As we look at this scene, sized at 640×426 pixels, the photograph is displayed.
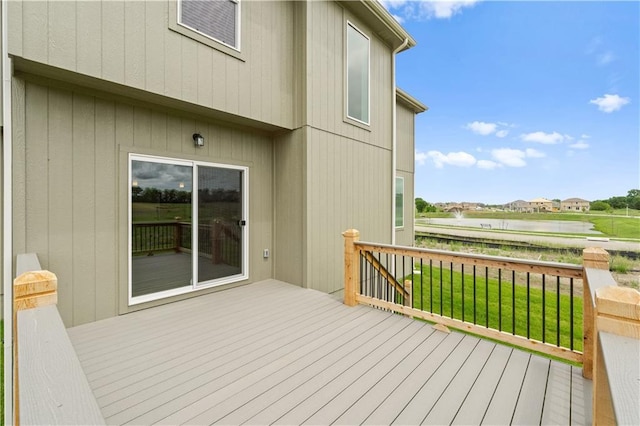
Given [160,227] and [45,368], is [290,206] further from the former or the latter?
[45,368]

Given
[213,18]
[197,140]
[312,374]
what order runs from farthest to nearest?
[197,140] → [213,18] → [312,374]

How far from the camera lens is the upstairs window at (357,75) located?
18.1ft

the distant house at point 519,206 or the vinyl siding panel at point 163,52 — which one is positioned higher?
the vinyl siding panel at point 163,52

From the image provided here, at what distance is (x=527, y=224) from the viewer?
1425 centimetres

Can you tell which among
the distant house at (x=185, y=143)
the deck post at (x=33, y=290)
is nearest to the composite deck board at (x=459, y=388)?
the deck post at (x=33, y=290)

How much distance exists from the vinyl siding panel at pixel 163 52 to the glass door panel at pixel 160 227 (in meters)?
1.02

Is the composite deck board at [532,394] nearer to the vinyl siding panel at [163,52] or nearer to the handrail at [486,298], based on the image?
the handrail at [486,298]

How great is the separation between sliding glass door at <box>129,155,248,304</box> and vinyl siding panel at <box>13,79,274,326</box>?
15 cm

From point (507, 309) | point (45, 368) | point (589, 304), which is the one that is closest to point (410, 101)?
point (507, 309)

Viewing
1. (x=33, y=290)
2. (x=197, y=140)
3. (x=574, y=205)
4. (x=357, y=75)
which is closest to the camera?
(x=33, y=290)

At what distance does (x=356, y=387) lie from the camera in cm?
210

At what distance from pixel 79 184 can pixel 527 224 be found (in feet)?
56.9

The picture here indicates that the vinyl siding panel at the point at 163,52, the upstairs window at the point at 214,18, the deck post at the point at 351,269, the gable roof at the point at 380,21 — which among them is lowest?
the deck post at the point at 351,269

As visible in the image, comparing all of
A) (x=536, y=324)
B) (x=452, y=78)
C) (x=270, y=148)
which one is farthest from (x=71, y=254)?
(x=452, y=78)
